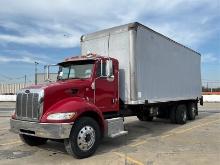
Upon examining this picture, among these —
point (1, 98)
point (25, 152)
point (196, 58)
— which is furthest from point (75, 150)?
point (1, 98)

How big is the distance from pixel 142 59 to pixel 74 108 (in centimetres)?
384

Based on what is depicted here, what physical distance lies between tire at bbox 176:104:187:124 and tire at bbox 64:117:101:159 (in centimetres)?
717

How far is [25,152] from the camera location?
9141 mm

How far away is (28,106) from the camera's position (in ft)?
28.1

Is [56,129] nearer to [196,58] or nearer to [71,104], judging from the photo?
[71,104]

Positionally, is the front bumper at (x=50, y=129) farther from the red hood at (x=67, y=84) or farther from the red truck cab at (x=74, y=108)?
the red hood at (x=67, y=84)

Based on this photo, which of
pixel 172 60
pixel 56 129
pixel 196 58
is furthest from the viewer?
pixel 196 58

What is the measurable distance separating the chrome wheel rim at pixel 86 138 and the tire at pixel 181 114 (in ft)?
24.4

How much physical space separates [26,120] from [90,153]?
73.4 inches

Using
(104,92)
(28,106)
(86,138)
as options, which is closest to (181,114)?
(104,92)

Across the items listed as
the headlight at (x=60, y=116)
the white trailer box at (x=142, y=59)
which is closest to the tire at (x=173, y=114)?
the white trailer box at (x=142, y=59)

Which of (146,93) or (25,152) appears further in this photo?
(146,93)

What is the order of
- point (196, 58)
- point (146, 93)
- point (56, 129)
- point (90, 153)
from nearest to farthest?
1. point (56, 129)
2. point (90, 153)
3. point (146, 93)
4. point (196, 58)

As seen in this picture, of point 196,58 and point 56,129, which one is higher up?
point 196,58
